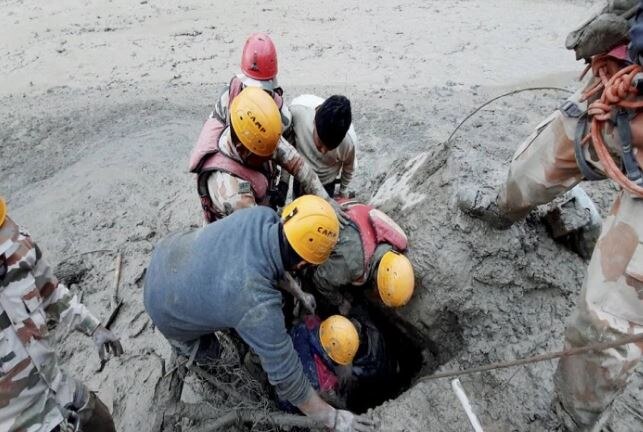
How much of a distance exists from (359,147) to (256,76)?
A: 1910mm

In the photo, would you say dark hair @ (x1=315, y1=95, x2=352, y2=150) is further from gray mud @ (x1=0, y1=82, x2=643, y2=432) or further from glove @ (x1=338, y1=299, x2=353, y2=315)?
glove @ (x1=338, y1=299, x2=353, y2=315)

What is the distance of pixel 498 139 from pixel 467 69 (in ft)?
8.14

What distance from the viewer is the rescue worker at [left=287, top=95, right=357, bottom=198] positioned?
9.96 feet

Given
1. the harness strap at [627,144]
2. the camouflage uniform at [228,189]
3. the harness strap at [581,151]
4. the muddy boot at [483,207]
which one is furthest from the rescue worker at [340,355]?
the harness strap at [627,144]

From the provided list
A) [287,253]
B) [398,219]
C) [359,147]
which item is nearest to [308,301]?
[287,253]

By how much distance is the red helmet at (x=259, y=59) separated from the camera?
3.28 m

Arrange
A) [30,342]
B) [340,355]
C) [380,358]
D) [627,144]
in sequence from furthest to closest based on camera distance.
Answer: [380,358] → [340,355] → [30,342] → [627,144]

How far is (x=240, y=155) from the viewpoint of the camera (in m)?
2.84

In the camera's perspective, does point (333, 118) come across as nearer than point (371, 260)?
No

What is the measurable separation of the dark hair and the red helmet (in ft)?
1.76

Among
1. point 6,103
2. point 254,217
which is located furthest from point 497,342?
point 6,103

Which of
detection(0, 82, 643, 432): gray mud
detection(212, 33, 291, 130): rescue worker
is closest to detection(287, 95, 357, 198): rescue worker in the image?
detection(212, 33, 291, 130): rescue worker

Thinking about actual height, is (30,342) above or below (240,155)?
below

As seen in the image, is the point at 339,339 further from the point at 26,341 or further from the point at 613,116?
the point at 613,116
